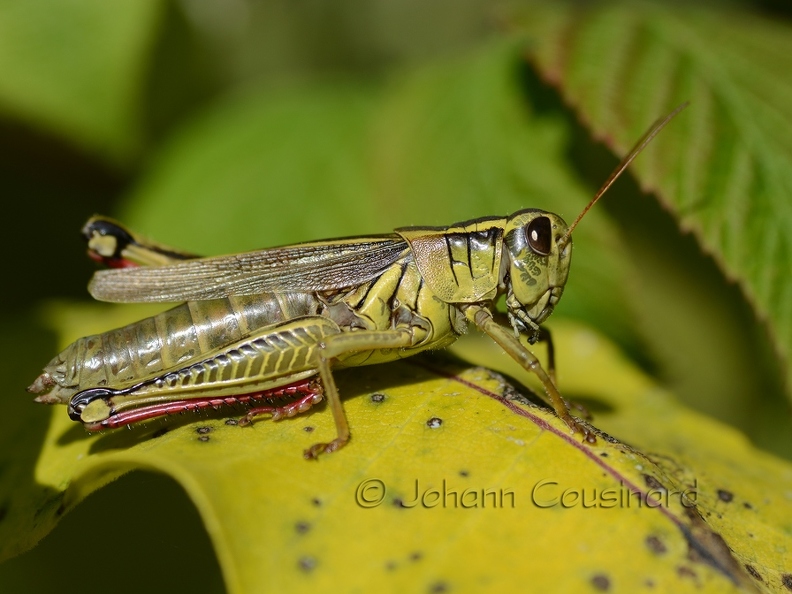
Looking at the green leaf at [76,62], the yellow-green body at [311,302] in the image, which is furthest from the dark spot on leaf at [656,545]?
the green leaf at [76,62]

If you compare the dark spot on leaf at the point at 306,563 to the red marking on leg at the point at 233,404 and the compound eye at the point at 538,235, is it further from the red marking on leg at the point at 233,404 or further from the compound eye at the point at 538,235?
the compound eye at the point at 538,235

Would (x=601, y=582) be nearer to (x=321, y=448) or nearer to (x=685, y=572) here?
(x=685, y=572)

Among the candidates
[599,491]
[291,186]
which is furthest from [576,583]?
[291,186]

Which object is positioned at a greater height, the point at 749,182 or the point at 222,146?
the point at 222,146

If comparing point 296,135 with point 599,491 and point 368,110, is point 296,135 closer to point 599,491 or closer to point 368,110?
point 368,110

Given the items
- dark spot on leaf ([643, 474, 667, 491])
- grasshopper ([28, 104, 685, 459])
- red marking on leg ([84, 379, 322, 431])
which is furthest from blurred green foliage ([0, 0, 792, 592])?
dark spot on leaf ([643, 474, 667, 491])

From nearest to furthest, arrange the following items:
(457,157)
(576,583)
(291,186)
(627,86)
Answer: (576,583)
(627,86)
(457,157)
(291,186)

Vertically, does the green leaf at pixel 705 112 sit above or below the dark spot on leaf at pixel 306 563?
above
